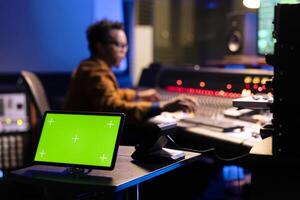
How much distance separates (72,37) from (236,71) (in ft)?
5.29

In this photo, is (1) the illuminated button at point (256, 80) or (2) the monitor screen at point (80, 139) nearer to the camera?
(2) the monitor screen at point (80, 139)

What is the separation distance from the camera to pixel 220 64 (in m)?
3.39

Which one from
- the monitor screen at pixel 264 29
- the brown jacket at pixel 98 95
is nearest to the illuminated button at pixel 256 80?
the monitor screen at pixel 264 29

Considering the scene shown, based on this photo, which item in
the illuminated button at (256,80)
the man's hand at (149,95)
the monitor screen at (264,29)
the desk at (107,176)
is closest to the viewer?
the desk at (107,176)

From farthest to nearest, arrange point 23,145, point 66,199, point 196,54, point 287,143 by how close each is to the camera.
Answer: point 196,54 < point 23,145 < point 66,199 < point 287,143

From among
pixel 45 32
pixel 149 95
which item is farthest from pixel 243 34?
pixel 45 32

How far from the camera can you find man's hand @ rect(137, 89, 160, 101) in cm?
322

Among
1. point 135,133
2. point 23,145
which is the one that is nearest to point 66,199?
point 135,133

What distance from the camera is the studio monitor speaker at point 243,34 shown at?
309 cm

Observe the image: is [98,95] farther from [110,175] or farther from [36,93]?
[110,175]

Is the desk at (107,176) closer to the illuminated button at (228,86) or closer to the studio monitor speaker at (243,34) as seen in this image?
the illuminated button at (228,86)

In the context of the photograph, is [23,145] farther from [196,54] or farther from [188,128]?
[196,54]

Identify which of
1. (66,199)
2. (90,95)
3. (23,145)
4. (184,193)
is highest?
(90,95)

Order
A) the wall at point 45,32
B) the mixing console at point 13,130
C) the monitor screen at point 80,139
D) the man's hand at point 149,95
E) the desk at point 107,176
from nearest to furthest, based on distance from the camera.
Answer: the desk at point 107,176 < the monitor screen at point 80,139 < the man's hand at point 149,95 < the mixing console at point 13,130 < the wall at point 45,32
